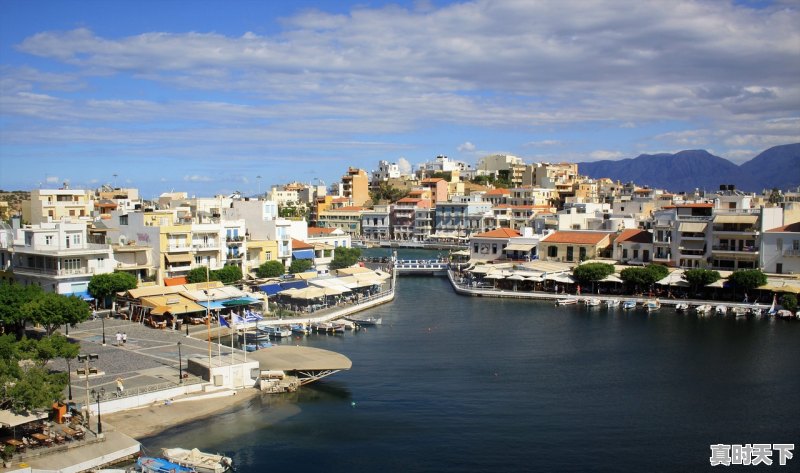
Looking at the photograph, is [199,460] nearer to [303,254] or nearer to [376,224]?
[303,254]

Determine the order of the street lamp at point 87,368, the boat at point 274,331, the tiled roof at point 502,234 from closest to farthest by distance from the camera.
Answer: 1. the street lamp at point 87,368
2. the boat at point 274,331
3. the tiled roof at point 502,234

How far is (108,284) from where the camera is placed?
3931 centimetres

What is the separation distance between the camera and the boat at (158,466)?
2019cm

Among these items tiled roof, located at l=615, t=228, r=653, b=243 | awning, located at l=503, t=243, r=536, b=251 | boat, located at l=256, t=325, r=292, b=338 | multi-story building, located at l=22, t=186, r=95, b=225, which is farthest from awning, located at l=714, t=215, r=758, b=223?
multi-story building, located at l=22, t=186, r=95, b=225

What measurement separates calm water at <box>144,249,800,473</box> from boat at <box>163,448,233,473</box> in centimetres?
53

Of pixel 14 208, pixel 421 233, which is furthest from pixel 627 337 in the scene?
pixel 14 208

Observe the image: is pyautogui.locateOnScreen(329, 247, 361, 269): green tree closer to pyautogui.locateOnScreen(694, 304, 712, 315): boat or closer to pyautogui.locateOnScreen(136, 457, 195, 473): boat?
pyautogui.locateOnScreen(694, 304, 712, 315): boat

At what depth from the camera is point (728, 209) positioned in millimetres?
55188

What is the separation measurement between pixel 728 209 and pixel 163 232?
39162 millimetres

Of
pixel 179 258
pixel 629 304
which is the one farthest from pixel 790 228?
pixel 179 258

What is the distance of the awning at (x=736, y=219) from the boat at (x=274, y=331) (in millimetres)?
31406

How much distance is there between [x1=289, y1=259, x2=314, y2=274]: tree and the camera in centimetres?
5209

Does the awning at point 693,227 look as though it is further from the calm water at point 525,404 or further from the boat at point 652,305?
the calm water at point 525,404

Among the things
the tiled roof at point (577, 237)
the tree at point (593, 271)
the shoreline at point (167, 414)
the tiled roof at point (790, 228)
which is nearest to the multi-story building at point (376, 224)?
the tiled roof at point (577, 237)
